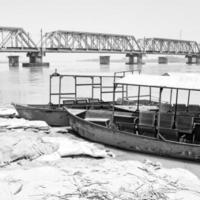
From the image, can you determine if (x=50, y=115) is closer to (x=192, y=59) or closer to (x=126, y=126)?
(x=126, y=126)

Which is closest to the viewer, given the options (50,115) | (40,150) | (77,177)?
(77,177)

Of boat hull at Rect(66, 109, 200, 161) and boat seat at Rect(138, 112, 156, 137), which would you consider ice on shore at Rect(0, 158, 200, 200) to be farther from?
boat seat at Rect(138, 112, 156, 137)

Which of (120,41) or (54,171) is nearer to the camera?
(54,171)

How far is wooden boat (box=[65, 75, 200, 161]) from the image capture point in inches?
399

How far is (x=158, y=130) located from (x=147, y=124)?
1.19 metres

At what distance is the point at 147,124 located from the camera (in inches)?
462

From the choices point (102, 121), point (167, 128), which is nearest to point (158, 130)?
point (167, 128)

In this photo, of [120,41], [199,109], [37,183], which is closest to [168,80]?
[199,109]

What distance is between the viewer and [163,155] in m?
10.5

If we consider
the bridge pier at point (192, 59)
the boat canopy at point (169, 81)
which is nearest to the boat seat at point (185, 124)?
the boat canopy at point (169, 81)

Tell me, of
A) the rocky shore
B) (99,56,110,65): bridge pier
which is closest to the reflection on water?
the rocky shore

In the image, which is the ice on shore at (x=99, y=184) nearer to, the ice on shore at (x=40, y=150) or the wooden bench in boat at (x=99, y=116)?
the ice on shore at (x=40, y=150)

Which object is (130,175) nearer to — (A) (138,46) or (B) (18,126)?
(B) (18,126)

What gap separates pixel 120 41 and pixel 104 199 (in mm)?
133754
